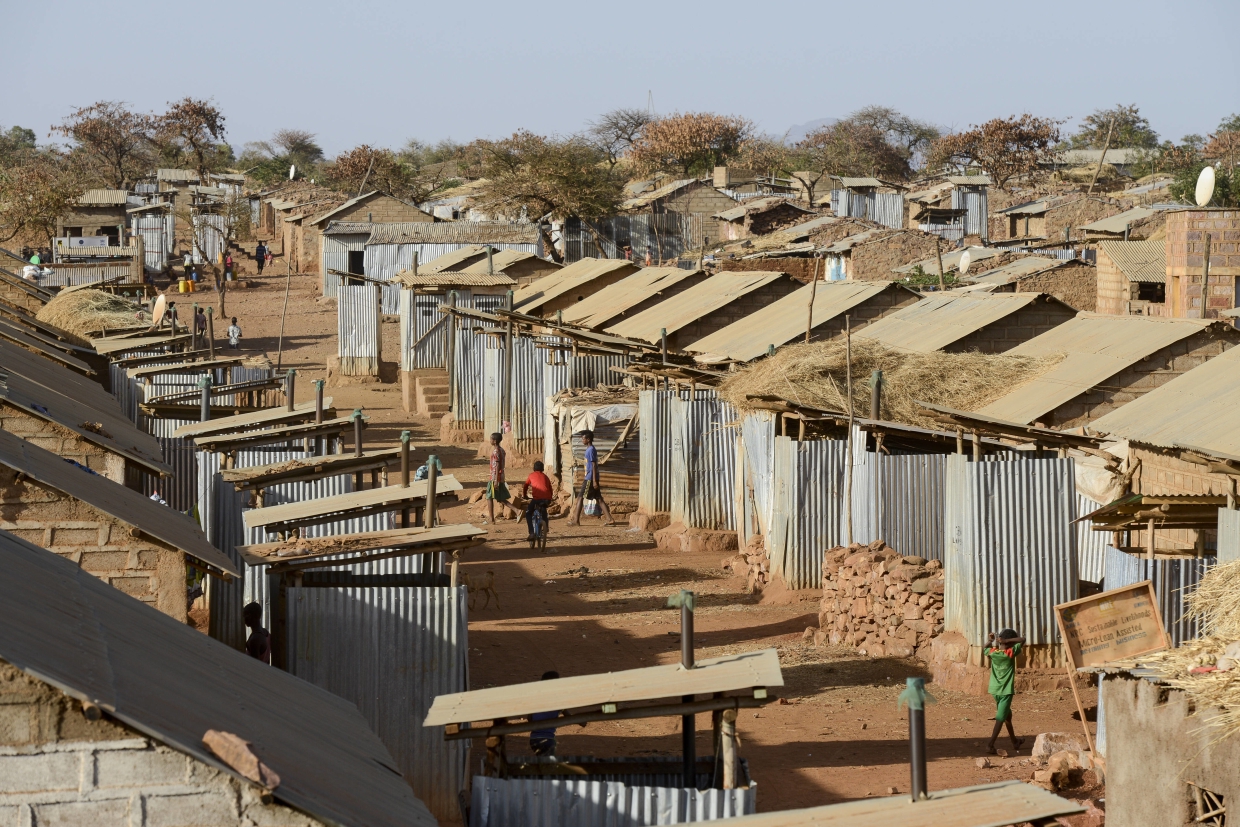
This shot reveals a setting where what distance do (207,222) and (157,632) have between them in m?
52.0

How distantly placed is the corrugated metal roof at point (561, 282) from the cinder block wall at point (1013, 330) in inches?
549

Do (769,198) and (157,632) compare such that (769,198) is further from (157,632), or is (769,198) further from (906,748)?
(157,632)

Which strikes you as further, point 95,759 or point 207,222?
point 207,222

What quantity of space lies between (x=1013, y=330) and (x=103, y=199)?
1847 inches

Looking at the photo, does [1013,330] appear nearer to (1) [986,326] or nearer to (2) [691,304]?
(1) [986,326]

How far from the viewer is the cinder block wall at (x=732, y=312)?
23.9 m

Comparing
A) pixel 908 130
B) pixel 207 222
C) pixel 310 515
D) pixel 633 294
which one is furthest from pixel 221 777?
pixel 908 130

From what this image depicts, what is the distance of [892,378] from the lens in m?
16.6

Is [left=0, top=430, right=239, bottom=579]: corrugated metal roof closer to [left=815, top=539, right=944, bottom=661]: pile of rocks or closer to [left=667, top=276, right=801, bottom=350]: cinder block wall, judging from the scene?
[left=815, top=539, right=944, bottom=661]: pile of rocks

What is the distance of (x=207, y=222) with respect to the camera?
55438 mm

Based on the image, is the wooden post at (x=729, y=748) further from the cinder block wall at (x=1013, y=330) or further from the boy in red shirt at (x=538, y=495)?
the cinder block wall at (x=1013, y=330)

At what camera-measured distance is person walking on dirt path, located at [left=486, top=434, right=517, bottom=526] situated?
20.7 meters

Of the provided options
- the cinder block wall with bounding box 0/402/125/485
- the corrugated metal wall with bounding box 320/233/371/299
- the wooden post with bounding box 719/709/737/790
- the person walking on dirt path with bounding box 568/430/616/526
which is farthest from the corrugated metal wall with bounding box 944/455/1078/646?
the corrugated metal wall with bounding box 320/233/371/299

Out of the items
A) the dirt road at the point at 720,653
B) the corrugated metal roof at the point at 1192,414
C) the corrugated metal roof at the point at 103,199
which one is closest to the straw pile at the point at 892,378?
the dirt road at the point at 720,653
